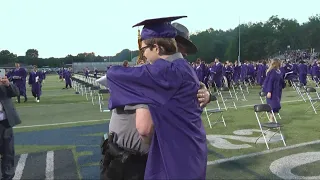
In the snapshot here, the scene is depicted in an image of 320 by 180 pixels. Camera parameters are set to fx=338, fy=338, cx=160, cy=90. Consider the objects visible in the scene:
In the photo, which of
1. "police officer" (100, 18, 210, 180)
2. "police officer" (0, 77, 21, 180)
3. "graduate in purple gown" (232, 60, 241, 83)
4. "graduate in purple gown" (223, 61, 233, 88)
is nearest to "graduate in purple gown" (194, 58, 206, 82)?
"graduate in purple gown" (223, 61, 233, 88)

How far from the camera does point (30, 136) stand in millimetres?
9242

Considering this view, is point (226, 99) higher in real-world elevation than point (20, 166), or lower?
higher

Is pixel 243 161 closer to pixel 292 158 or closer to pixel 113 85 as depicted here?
pixel 292 158

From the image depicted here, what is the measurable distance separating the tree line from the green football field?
224 feet

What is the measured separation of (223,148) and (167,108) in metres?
5.58

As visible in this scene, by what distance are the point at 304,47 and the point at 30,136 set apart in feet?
305

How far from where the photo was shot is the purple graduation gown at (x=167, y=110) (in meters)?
1.92

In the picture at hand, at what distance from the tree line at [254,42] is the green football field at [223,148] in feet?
224

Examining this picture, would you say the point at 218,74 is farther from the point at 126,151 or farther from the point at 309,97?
the point at 126,151

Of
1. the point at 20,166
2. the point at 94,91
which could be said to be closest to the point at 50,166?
the point at 20,166

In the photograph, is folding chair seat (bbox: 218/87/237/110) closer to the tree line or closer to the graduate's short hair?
the graduate's short hair

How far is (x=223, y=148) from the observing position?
7223mm

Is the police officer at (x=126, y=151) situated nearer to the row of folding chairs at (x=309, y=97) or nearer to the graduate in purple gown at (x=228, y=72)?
the row of folding chairs at (x=309, y=97)

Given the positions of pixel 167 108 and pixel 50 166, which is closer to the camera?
pixel 167 108
